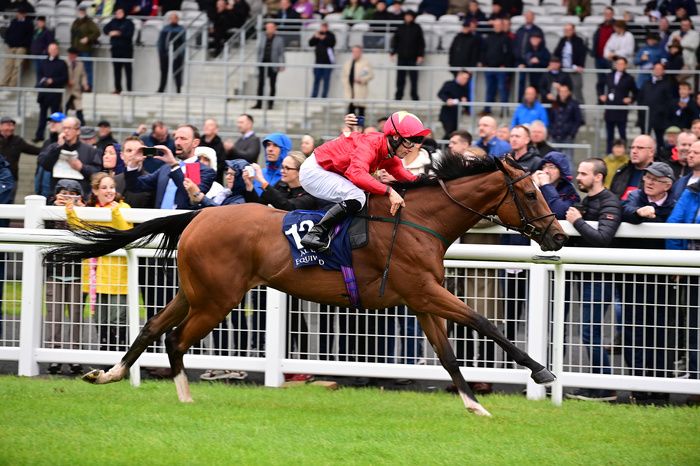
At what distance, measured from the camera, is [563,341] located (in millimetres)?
7789

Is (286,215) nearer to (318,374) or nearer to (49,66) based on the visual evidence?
(318,374)

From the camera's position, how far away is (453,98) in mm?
15969

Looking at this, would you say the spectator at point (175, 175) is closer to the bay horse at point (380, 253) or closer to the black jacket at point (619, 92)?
the bay horse at point (380, 253)

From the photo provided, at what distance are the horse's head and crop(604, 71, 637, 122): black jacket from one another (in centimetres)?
833

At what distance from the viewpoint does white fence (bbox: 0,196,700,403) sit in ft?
25.1

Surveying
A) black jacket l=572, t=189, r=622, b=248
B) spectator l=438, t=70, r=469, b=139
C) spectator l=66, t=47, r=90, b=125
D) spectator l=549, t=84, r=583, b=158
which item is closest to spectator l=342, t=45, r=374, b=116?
spectator l=438, t=70, r=469, b=139

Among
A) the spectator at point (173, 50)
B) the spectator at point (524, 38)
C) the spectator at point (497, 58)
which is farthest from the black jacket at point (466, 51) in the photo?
the spectator at point (173, 50)

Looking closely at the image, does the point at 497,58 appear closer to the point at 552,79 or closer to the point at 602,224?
the point at 552,79

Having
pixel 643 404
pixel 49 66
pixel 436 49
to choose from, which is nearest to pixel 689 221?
pixel 643 404

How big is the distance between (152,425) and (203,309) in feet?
3.48

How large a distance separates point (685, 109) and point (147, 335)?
29.8 ft

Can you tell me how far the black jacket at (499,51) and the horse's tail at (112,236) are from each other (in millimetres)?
9850

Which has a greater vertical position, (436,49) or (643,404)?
(436,49)

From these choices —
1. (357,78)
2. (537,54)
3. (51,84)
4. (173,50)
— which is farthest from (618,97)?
(51,84)
